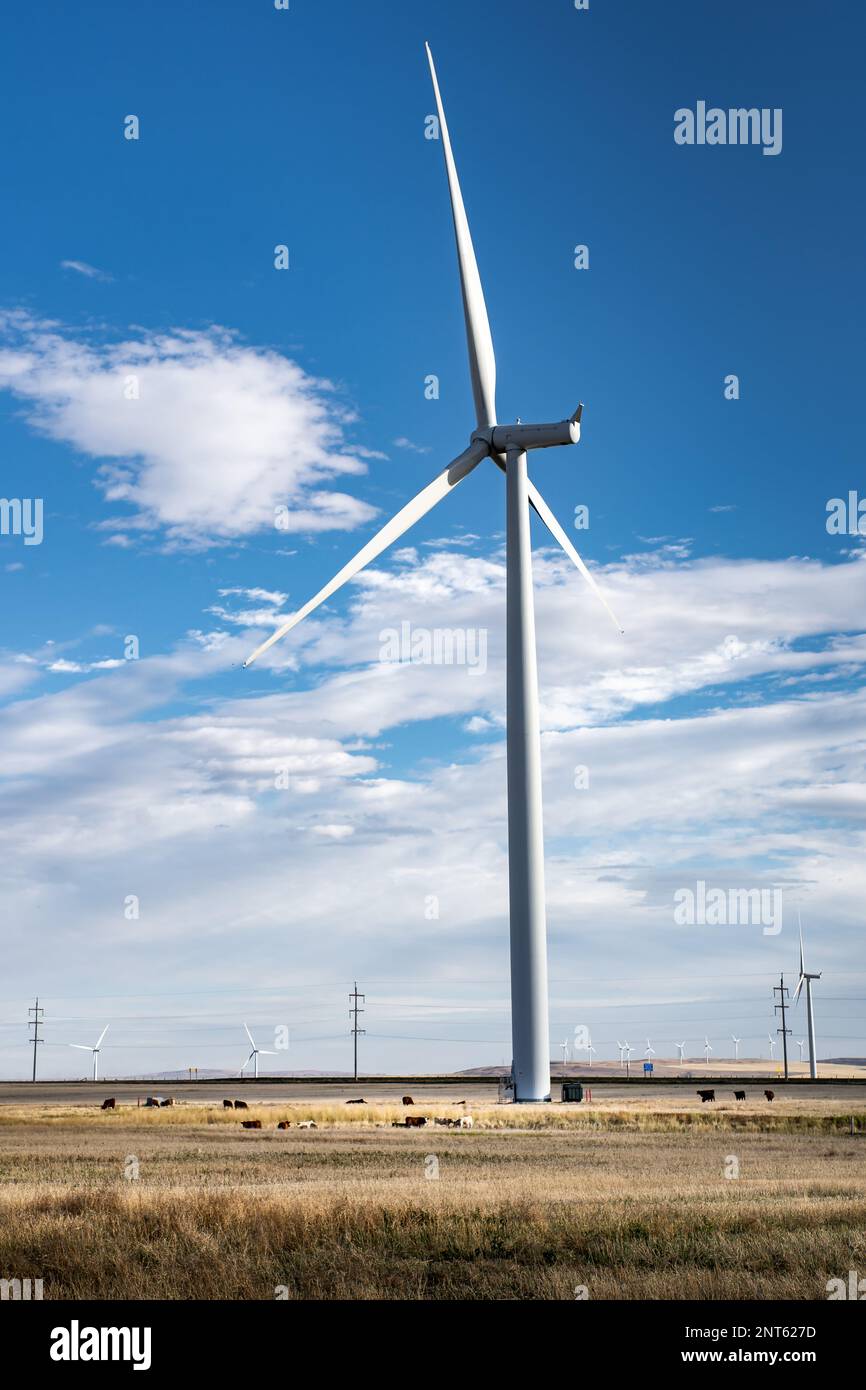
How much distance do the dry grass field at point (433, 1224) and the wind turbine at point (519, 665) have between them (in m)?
16.4

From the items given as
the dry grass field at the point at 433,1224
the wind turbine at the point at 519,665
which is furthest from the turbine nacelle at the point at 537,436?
the dry grass field at the point at 433,1224

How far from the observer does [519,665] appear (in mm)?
59000

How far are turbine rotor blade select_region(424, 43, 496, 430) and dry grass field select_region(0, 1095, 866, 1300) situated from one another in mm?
37476

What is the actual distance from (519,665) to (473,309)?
17.8m

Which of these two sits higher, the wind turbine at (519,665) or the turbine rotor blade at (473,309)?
the turbine rotor blade at (473,309)

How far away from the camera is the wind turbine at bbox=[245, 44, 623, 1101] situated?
57.8 m

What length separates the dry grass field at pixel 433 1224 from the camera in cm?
1623

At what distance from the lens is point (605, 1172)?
33.5 m

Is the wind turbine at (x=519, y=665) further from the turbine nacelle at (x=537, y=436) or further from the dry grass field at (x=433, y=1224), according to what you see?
the dry grass field at (x=433, y=1224)

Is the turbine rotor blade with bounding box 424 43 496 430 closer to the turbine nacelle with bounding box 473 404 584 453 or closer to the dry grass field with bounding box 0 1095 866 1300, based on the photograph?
the turbine nacelle with bounding box 473 404 584 453

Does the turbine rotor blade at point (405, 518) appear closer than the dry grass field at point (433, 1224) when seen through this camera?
No
